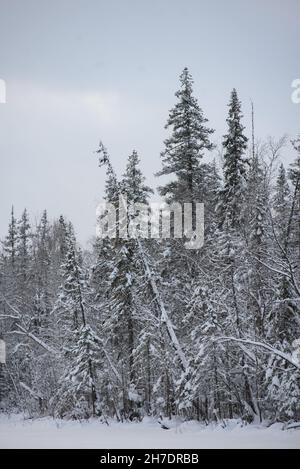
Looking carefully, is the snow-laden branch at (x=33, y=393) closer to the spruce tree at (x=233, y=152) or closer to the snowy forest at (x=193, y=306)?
the snowy forest at (x=193, y=306)

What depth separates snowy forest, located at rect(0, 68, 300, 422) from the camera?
50.1ft

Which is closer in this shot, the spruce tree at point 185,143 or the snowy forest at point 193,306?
the snowy forest at point 193,306

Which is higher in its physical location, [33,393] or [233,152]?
[233,152]

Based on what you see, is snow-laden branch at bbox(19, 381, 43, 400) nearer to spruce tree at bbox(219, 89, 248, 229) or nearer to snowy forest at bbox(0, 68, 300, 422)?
snowy forest at bbox(0, 68, 300, 422)

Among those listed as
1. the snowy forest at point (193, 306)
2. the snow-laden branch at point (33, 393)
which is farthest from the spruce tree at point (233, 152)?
the snow-laden branch at point (33, 393)

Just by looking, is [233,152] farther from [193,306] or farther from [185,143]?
[193,306]

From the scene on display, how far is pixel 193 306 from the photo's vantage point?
17500 millimetres

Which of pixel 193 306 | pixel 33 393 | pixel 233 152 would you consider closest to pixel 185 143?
pixel 233 152

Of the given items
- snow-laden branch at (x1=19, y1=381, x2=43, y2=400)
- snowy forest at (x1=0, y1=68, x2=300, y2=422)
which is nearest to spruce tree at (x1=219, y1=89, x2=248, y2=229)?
snowy forest at (x1=0, y1=68, x2=300, y2=422)

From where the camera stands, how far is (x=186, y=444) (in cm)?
1082

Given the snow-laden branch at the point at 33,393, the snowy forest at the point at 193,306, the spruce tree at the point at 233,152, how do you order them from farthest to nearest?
the snow-laden branch at the point at 33,393
the spruce tree at the point at 233,152
the snowy forest at the point at 193,306

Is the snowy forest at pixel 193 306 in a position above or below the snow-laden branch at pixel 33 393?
above

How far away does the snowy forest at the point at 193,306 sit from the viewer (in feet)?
50.1
